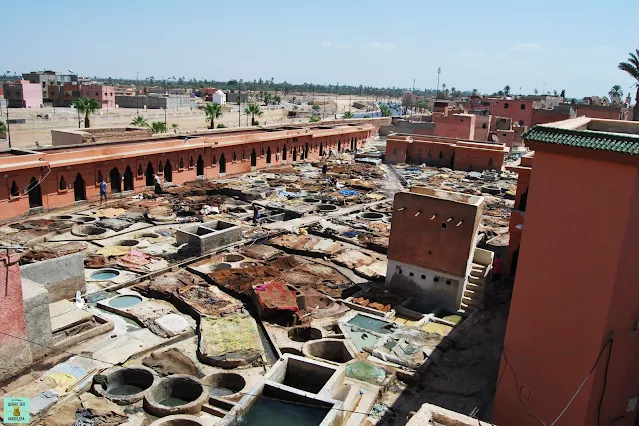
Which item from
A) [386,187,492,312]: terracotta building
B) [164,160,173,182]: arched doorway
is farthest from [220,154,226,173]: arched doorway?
[386,187,492,312]: terracotta building

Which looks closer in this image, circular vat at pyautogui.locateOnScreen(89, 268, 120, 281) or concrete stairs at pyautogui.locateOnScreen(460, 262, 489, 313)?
concrete stairs at pyautogui.locateOnScreen(460, 262, 489, 313)

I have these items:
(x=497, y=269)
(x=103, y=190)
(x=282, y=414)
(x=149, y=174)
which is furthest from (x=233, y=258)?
(x=149, y=174)

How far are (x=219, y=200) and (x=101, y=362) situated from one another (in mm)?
19861

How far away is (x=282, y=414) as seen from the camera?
1155 cm

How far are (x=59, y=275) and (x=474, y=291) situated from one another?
15472 mm

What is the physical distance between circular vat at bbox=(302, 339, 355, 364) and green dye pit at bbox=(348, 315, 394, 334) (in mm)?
1888

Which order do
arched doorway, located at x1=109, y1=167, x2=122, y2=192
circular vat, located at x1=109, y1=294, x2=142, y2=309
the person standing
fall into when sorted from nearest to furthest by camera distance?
circular vat, located at x1=109, y1=294, x2=142, y2=309 → the person standing → arched doorway, located at x1=109, y1=167, x2=122, y2=192

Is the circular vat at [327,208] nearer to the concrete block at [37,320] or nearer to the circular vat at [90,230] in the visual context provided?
the circular vat at [90,230]

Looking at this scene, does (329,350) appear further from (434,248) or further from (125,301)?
(125,301)

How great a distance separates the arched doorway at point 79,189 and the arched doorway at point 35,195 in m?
2.27

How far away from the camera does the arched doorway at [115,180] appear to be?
3316cm

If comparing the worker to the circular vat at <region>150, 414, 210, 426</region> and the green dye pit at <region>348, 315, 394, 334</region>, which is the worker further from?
the circular vat at <region>150, 414, 210, 426</region>

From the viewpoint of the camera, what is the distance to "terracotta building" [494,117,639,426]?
34.5 ft

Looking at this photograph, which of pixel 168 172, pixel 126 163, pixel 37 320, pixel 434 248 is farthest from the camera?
pixel 168 172
